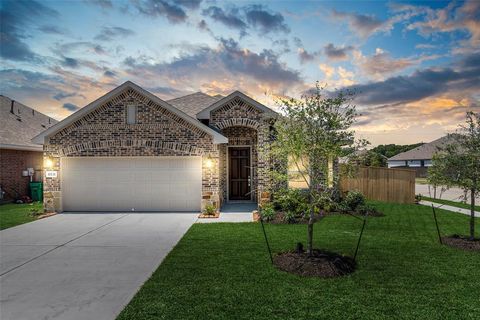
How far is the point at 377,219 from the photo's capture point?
11148mm

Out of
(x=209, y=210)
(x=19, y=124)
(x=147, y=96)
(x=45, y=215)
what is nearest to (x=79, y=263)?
(x=209, y=210)

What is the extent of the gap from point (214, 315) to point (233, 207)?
9.59m

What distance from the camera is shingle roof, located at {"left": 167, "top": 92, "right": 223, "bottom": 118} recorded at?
55.4ft

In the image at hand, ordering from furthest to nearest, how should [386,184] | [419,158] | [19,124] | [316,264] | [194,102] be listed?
1. [419,158]
2. [19,124]
3. [194,102]
4. [386,184]
5. [316,264]

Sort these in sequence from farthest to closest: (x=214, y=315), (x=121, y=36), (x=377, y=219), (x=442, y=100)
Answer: (x=442, y=100) → (x=121, y=36) → (x=377, y=219) → (x=214, y=315)

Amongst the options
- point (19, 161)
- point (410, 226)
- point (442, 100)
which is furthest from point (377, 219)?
point (19, 161)

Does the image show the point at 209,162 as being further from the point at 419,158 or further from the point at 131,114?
the point at 419,158

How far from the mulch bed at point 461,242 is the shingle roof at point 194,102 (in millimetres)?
12195

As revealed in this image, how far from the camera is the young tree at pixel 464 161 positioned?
25.4 feet

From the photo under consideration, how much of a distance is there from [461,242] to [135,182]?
1136cm

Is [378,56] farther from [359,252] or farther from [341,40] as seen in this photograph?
[359,252]

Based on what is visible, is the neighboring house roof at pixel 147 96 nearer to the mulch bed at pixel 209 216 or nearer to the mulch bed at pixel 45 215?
the mulch bed at pixel 209 216

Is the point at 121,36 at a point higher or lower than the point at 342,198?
higher

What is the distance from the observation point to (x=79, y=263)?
6500 mm
